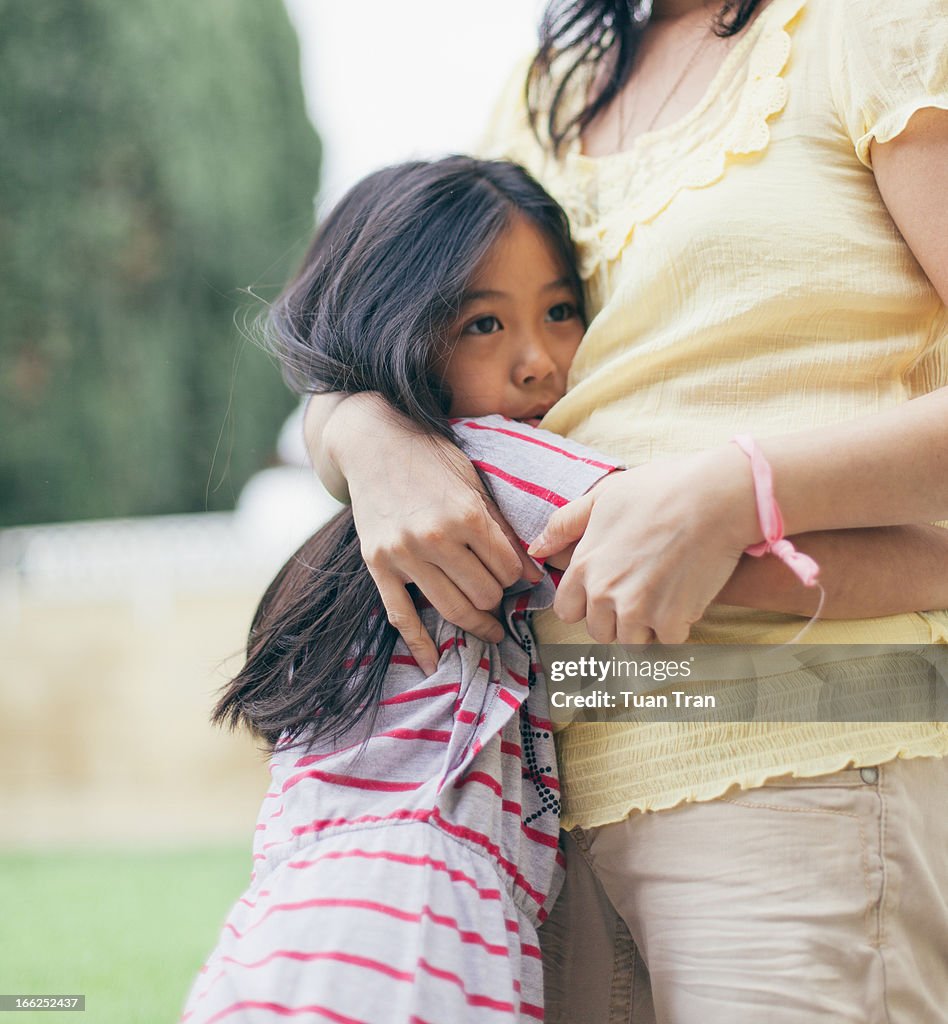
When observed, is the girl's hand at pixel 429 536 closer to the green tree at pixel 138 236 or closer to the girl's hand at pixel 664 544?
the girl's hand at pixel 664 544

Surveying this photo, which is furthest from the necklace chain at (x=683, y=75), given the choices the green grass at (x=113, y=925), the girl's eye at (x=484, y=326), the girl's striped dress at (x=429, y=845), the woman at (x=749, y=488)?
the green grass at (x=113, y=925)

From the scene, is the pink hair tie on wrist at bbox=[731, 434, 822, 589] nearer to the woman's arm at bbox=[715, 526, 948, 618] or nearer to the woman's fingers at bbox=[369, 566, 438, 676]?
the woman's arm at bbox=[715, 526, 948, 618]

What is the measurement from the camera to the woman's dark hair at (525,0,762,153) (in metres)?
1.05

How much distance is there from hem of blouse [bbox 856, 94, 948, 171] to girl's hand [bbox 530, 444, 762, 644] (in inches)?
10.8

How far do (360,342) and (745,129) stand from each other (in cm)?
37

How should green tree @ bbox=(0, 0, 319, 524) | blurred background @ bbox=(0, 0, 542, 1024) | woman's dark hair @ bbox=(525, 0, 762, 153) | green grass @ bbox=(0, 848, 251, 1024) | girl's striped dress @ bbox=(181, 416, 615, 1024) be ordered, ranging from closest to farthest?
1. girl's striped dress @ bbox=(181, 416, 615, 1024)
2. woman's dark hair @ bbox=(525, 0, 762, 153)
3. green grass @ bbox=(0, 848, 251, 1024)
4. blurred background @ bbox=(0, 0, 542, 1024)
5. green tree @ bbox=(0, 0, 319, 524)

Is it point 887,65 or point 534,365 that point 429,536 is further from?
point 887,65

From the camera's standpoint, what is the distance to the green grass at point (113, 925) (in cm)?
177

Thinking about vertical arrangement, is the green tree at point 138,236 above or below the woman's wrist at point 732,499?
below

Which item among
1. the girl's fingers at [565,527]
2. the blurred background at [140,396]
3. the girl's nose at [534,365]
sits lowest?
the blurred background at [140,396]

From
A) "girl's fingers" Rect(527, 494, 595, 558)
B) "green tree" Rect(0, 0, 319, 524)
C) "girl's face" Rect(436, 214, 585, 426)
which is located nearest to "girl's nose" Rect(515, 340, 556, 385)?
"girl's face" Rect(436, 214, 585, 426)

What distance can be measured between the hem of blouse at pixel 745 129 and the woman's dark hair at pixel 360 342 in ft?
0.38

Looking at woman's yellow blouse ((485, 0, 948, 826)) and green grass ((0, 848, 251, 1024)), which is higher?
woman's yellow blouse ((485, 0, 948, 826))

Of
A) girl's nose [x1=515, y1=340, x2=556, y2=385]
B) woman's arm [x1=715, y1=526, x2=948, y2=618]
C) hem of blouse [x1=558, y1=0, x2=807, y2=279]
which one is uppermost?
hem of blouse [x1=558, y1=0, x2=807, y2=279]
